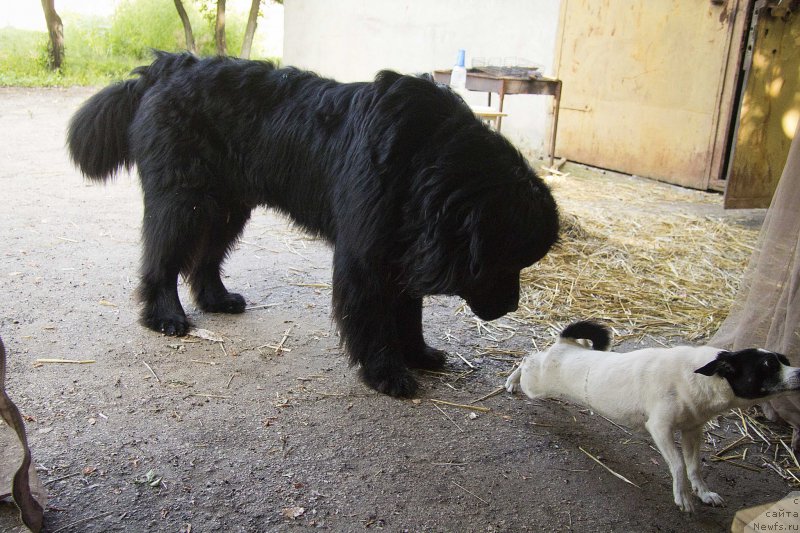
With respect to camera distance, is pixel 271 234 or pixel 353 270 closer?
pixel 353 270

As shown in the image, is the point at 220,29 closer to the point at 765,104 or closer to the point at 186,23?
the point at 186,23

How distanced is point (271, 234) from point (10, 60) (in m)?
8.97

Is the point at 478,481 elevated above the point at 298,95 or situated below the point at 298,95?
below

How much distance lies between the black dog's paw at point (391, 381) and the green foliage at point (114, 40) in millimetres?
10123

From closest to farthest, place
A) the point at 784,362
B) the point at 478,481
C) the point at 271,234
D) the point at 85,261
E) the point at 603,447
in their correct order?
the point at 784,362 < the point at 478,481 < the point at 603,447 < the point at 85,261 < the point at 271,234

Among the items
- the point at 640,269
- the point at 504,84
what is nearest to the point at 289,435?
the point at 640,269

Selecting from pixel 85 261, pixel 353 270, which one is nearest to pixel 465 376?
pixel 353 270

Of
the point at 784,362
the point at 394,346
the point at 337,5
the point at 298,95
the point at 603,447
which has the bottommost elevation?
the point at 603,447

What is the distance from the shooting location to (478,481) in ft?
7.54

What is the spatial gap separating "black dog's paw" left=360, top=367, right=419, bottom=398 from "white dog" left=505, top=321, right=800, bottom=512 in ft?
1.92

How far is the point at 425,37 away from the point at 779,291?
7.99 meters

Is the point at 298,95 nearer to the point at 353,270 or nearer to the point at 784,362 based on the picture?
the point at 353,270

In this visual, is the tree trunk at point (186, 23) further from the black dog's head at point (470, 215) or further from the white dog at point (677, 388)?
the white dog at point (677, 388)

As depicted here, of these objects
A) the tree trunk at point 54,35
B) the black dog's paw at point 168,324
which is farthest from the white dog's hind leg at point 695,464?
the tree trunk at point 54,35
